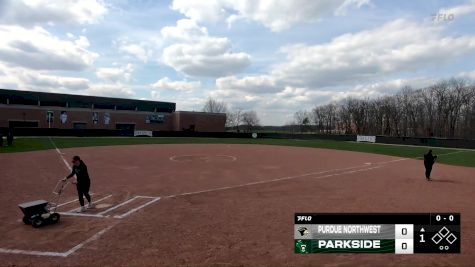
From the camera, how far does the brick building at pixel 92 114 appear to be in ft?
238

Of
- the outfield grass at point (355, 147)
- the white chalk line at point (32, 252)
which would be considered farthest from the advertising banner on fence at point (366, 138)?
the white chalk line at point (32, 252)

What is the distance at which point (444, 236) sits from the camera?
7598mm

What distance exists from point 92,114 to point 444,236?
280ft

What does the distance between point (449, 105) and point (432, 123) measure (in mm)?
6199

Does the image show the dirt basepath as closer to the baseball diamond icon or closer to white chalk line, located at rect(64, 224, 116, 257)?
white chalk line, located at rect(64, 224, 116, 257)

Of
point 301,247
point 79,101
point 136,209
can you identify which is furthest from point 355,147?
point 79,101

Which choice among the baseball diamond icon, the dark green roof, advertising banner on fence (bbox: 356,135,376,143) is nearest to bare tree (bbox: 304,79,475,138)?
advertising banner on fence (bbox: 356,135,376,143)

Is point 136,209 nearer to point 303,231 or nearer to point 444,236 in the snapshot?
point 303,231

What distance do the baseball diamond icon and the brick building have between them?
259ft

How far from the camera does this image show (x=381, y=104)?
102250 mm

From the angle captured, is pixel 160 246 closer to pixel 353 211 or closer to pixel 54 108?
pixel 353 211

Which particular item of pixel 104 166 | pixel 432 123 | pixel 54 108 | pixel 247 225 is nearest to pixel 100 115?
pixel 54 108

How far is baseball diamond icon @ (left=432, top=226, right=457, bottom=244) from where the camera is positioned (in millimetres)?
7417
